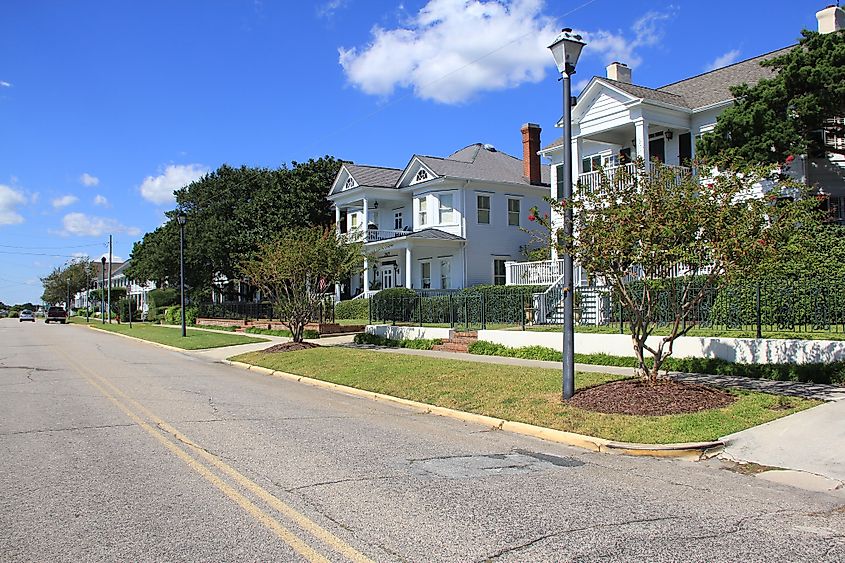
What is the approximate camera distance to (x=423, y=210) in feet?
128

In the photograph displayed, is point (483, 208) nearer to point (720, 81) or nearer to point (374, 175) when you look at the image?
point (374, 175)

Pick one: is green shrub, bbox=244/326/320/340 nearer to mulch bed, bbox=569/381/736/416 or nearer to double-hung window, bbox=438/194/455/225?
double-hung window, bbox=438/194/455/225

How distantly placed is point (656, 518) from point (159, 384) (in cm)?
1282

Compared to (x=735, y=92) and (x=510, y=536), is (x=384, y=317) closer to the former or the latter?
(x=735, y=92)

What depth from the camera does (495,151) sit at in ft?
141

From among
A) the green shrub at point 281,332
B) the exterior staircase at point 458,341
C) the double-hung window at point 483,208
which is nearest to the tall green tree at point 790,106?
the exterior staircase at point 458,341

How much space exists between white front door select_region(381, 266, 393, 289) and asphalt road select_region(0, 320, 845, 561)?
97.2 feet

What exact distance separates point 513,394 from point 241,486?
6552mm

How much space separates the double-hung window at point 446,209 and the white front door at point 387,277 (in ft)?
16.7

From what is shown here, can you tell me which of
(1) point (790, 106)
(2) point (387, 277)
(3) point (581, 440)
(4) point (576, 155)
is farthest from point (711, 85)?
(3) point (581, 440)

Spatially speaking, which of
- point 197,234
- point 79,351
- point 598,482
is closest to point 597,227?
point 598,482

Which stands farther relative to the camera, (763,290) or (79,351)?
(79,351)

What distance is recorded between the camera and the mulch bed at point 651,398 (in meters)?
10.5

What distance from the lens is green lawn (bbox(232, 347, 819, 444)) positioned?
380 inches
